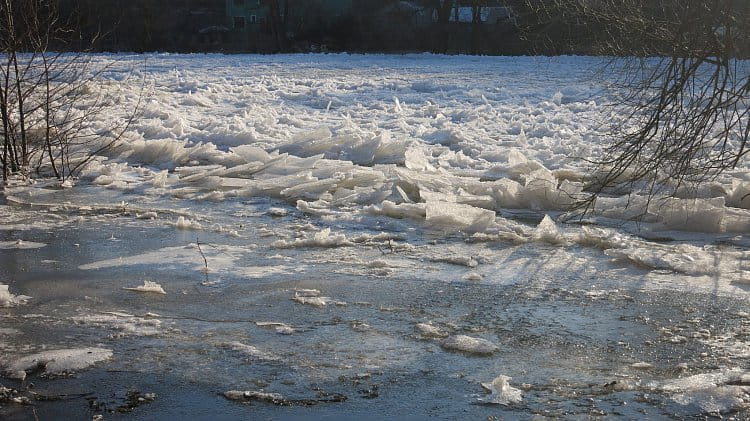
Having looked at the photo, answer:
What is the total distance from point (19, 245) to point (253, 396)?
3.80 m

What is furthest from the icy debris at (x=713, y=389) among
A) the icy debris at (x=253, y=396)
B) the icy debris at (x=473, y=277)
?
the icy debris at (x=473, y=277)

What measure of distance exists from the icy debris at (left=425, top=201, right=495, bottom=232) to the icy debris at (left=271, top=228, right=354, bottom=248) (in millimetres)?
1001

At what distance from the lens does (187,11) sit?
3894 cm

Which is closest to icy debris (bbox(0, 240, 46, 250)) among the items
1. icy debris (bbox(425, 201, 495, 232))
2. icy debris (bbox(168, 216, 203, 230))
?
icy debris (bbox(168, 216, 203, 230))

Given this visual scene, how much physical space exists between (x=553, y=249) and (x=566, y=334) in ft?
6.76

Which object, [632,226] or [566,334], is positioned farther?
[632,226]

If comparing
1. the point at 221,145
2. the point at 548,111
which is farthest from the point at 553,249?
the point at 548,111

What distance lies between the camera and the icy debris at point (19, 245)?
7.43 metres

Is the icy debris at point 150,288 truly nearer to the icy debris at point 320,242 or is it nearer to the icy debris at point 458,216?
the icy debris at point 320,242

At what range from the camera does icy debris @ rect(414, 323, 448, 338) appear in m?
5.43

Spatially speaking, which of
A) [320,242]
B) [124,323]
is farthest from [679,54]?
[124,323]

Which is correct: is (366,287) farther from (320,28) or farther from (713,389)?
(320,28)

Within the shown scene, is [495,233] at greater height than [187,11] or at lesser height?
lesser

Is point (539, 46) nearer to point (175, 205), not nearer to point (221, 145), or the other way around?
point (221, 145)
